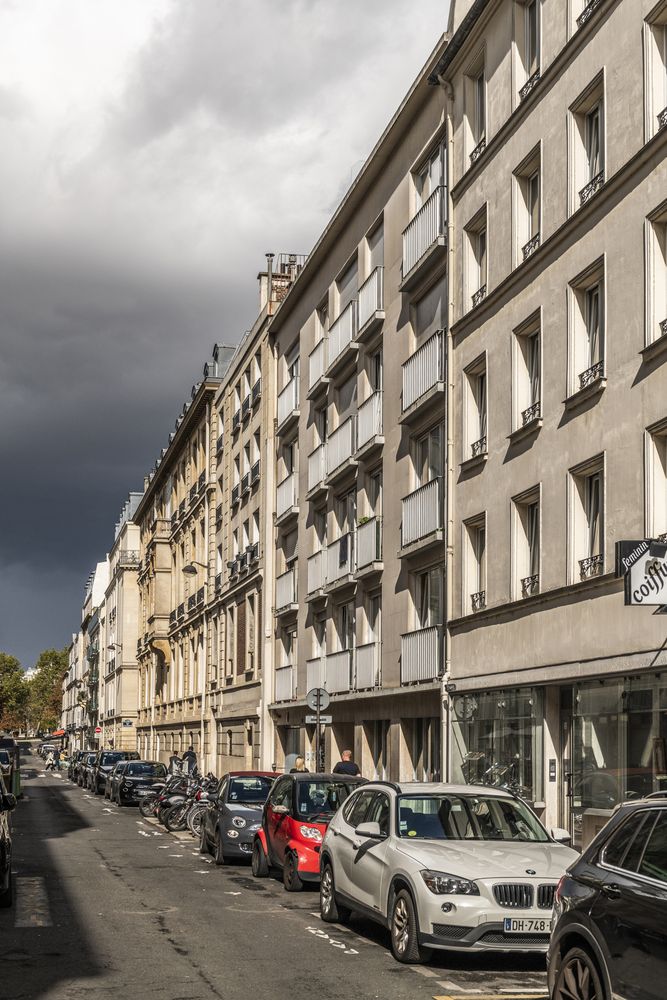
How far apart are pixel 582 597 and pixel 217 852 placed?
7.19 meters

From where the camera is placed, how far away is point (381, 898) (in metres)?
12.0

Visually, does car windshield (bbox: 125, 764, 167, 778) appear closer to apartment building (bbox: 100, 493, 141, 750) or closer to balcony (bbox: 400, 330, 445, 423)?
balcony (bbox: 400, 330, 445, 423)

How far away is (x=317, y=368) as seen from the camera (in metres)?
36.3

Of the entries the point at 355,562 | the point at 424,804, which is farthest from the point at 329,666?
the point at 424,804

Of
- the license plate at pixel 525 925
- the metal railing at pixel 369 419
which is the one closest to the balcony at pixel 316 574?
the metal railing at pixel 369 419

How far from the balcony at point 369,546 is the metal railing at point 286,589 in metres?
7.25

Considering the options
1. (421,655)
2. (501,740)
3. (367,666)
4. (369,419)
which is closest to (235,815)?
(501,740)

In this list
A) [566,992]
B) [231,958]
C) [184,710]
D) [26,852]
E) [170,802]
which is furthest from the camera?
[184,710]

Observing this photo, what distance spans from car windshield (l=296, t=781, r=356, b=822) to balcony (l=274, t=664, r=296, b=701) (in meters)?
19.5

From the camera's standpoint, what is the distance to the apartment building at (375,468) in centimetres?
2652

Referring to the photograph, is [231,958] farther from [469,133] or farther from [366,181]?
[366,181]

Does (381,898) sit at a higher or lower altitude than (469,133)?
lower

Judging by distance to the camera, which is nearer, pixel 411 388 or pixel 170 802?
pixel 411 388

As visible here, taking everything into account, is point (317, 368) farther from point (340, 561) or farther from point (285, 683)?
point (285, 683)
